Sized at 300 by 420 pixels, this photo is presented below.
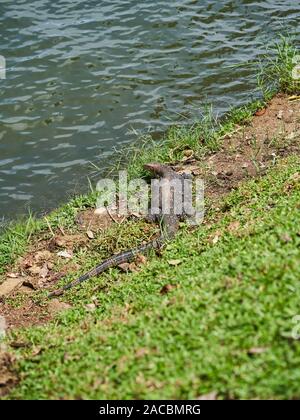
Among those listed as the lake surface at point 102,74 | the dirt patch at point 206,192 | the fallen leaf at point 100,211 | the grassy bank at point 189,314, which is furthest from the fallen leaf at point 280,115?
the fallen leaf at point 100,211

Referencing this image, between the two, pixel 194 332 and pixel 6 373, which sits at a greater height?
pixel 194 332

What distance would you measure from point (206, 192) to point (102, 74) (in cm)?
432

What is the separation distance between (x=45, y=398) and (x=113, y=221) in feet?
11.7

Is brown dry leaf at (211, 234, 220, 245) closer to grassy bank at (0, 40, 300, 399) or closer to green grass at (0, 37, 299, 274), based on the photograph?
grassy bank at (0, 40, 300, 399)

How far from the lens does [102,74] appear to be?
991 cm

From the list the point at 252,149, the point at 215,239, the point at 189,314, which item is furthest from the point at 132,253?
the point at 252,149

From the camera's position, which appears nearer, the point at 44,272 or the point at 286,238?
the point at 286,238

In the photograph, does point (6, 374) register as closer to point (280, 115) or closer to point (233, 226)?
point (233, 226)

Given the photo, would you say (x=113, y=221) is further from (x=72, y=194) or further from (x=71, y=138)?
(x=71, y=138)

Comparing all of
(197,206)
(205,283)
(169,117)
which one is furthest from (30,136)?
(205,283)

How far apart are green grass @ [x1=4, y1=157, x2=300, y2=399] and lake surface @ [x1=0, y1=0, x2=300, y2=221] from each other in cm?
361

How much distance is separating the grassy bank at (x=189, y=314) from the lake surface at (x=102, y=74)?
2.25m

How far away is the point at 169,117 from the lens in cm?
888

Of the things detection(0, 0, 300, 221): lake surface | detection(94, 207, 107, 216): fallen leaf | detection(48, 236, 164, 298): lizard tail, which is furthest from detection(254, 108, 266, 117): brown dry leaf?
detection(48, 236, 164, 298): lizard tail
